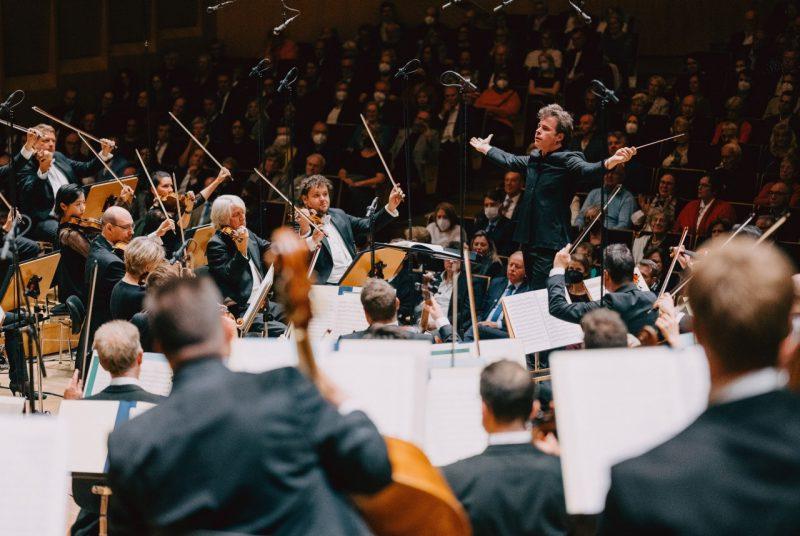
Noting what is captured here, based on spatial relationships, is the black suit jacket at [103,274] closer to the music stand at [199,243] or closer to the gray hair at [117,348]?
the music stand at [199,243]

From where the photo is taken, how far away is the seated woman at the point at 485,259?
6230 mm

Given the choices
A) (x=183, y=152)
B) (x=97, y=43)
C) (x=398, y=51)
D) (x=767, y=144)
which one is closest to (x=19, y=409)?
→ (x=767, y=144)

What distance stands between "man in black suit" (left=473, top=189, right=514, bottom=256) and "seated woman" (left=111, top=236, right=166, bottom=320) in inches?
125

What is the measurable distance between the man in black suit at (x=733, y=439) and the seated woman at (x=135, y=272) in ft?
11.2

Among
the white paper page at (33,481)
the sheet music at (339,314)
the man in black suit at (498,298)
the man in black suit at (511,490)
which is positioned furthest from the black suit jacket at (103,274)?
the man in black suit at (511,490)

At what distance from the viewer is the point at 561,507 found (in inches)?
85.1

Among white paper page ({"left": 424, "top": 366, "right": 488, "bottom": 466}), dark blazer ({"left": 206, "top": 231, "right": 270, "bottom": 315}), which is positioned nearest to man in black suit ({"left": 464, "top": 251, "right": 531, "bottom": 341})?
dark blazer ({"left": 206, "top": 231, "right": 270, "bottom": 315})

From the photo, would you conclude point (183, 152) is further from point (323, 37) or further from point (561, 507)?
point (561, 507)

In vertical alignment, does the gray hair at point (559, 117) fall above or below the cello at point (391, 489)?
above

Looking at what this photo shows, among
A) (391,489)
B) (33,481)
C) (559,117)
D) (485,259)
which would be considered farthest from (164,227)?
(391,489)

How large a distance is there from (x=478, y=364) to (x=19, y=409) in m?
1.47

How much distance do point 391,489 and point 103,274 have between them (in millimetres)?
3508

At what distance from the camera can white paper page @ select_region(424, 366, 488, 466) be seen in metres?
2.61

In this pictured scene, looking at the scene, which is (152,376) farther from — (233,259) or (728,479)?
(728,479)
